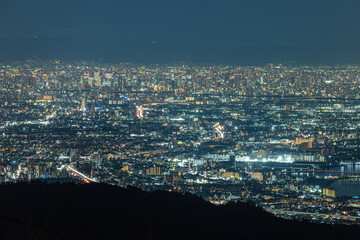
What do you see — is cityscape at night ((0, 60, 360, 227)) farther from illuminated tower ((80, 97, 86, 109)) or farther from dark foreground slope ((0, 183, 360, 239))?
dark foreground slope ((0, 183, 360, 239))

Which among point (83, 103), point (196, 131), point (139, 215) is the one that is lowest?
point (139, 215)

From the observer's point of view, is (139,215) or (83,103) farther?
(83,103)

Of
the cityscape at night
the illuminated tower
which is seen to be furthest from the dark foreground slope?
the illuminated tower

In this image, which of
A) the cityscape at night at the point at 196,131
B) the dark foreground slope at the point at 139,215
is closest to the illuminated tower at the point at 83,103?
the cityscape at night at the point at 196,131

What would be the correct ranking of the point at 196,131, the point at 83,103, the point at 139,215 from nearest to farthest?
the point at 139,215, the point at 196,131, the point at 83,103

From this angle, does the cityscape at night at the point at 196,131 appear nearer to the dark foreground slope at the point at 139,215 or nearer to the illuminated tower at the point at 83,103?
the illuminated tower at the point at 83,103

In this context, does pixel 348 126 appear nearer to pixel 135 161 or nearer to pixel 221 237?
pixel 135 161

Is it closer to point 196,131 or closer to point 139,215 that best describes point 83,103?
point 196,131

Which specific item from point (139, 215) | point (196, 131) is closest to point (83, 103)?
point (196, 131)
